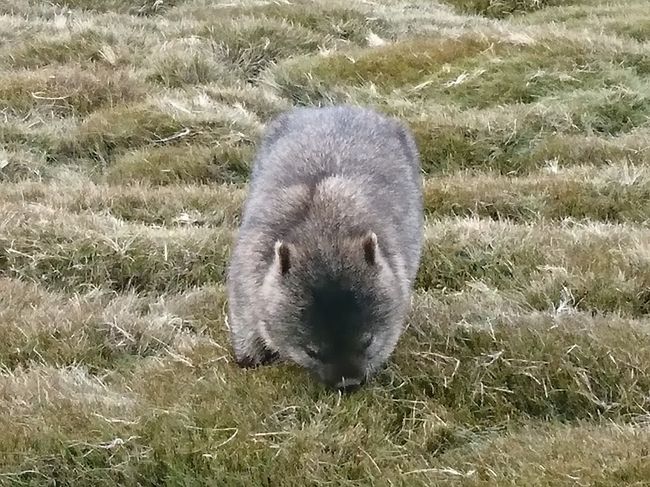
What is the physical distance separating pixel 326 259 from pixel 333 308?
24 centimetres

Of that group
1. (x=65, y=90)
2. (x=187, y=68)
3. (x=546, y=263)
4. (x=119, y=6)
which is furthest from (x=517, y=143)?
(x=119, y=6)

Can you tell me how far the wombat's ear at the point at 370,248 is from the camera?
427 centimetres

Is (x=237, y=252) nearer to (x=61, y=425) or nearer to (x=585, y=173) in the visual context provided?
(x=61, y=425)

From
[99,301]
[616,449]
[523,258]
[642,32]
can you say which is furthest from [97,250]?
[642,32]

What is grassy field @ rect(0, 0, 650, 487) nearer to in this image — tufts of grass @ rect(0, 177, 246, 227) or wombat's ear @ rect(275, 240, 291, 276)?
tufts of grass @ rect(0, 177, 246, 227)

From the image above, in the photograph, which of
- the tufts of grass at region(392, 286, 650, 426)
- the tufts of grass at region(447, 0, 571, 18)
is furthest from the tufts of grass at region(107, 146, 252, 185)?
the tufts of grass at region(447, 0, 571, 18)

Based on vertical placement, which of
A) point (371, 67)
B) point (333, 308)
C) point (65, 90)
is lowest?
point (371, 67)

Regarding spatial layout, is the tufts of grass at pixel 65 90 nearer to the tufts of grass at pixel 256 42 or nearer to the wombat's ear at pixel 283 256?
the tufts of grass at pixel 256 42

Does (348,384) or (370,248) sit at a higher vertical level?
(370,248)

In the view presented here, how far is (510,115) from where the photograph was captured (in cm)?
942

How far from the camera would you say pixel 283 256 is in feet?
14.0

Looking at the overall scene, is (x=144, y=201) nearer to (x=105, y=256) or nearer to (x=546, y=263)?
(x=105, y=256)

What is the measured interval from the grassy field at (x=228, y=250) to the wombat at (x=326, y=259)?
17 cm

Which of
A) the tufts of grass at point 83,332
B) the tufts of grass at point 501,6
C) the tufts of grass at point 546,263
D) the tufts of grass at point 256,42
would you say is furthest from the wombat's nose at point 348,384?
the tufts of grass at point 501,6
